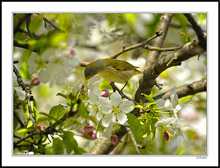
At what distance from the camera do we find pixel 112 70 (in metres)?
1.02

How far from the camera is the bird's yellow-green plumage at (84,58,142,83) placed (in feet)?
3.32

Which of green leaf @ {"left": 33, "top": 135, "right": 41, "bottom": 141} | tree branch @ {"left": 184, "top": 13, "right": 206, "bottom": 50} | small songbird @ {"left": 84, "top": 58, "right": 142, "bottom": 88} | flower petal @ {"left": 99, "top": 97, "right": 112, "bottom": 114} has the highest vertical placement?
tree branch @ {"left": 184, "top": 13, "right": 206, "bottom": 50}

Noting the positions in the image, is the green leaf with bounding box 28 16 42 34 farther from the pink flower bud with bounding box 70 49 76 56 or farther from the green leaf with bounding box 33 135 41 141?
the green leaf with bounding box 33 135 41 141

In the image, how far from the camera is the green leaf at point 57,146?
92 centimetres

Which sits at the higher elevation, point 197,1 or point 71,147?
point 197,1

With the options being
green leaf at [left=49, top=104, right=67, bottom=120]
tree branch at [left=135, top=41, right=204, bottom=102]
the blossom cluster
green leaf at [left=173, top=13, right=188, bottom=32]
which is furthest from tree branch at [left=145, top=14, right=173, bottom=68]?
green leaf at [left=49, top=104, right=67, bottom=120]

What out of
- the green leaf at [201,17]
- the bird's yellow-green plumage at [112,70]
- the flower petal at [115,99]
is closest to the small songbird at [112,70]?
the bird's yellow-green plumage at [112,70]

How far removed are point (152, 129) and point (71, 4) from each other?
57 cm

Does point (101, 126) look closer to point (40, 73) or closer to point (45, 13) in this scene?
point (40, 73)

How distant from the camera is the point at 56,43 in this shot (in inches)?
35.5

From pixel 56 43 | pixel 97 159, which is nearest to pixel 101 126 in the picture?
pixel 97 159

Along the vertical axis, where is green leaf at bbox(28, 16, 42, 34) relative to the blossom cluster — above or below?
above

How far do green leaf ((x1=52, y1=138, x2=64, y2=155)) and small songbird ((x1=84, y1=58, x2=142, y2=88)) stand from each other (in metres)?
0.23

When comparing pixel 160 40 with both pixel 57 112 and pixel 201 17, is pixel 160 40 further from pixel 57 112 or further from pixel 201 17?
pixel 57 112
